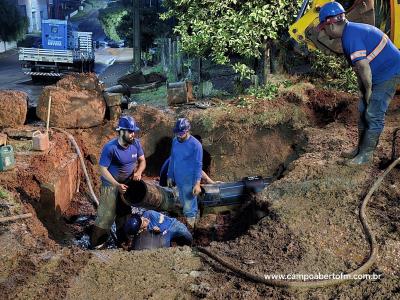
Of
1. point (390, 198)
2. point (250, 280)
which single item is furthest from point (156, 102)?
point (250, 280)

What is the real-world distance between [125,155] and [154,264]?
230cm

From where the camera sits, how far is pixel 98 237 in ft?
20.0

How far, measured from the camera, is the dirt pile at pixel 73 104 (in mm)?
8344

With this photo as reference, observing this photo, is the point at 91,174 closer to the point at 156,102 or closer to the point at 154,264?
the point at 156,102

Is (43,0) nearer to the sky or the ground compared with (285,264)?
nearer to the sky

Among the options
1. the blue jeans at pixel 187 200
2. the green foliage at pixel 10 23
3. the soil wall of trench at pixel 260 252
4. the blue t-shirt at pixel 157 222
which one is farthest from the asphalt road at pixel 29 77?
the soil wall of trench at pixel 260 252

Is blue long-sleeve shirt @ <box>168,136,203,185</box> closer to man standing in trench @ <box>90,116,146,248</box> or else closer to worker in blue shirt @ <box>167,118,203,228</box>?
worker in blue shirt @ <box>167,118,203,228</box>

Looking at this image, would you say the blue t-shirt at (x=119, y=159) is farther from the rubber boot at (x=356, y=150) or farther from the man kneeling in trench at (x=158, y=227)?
the rubber boot at (x=356, y=150)

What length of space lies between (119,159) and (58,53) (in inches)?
554

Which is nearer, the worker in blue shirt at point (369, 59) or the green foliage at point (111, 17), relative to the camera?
the worker in blue shirt at point (369, 59)

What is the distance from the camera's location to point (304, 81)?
1005 cm

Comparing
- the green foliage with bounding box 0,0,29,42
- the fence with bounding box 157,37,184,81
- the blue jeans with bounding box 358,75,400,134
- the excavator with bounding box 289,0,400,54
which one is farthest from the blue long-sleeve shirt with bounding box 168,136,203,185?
the green foliage with bounding box 0,0,29,42

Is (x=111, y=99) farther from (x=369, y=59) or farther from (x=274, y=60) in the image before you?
(x=369, y=59)

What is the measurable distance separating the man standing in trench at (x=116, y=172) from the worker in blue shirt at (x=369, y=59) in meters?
2.90
